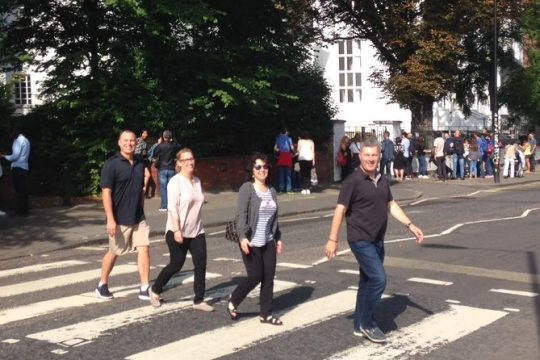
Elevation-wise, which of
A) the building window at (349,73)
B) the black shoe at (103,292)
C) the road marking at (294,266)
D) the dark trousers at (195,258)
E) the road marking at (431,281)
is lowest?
the road marking at (431,281)

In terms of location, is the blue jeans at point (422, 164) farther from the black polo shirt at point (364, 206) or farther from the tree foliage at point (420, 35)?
the black polo shirt at point (364, 206)

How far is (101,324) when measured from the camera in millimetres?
6988

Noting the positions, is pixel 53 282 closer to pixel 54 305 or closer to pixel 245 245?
pixel 54 305

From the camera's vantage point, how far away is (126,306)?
7754 mm

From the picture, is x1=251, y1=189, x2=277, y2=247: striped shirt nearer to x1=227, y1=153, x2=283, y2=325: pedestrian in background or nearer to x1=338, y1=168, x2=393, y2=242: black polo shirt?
x1=227, y1=153, x2=283, y2=325: pedestrian in background

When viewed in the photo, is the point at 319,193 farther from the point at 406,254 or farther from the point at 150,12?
the point at 406,254

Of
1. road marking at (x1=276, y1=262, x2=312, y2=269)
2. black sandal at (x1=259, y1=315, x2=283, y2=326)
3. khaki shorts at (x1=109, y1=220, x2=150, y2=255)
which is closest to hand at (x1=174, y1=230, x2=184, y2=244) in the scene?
khaki shorts at (x1=109, y1=220, x2=150, y2=255)

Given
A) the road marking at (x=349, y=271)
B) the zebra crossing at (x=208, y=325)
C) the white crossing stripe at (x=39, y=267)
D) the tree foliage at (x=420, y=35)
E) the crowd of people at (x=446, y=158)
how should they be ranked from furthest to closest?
the tree foliage at (x=420, y=35) < the crowd of people at (x=446, y=158) < the white crossing stripe at (x=39, y=267) < the road marking at (x=349, y=271) < the zebra crossing at (x=208, y=325)

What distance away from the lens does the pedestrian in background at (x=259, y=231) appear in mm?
6879

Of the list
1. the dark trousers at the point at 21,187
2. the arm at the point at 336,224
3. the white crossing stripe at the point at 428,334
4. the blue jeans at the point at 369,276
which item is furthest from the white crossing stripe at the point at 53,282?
the dark trousers at the point at 21,187

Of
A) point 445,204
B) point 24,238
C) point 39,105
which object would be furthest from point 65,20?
point 445,204

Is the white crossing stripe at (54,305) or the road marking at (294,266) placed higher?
the white crossing stripe at (54,305)

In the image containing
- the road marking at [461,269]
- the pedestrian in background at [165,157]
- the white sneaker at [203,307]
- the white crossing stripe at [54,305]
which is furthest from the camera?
the pedestrian in background at [165,157]

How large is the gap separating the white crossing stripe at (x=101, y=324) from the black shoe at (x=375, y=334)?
6.80 ft
